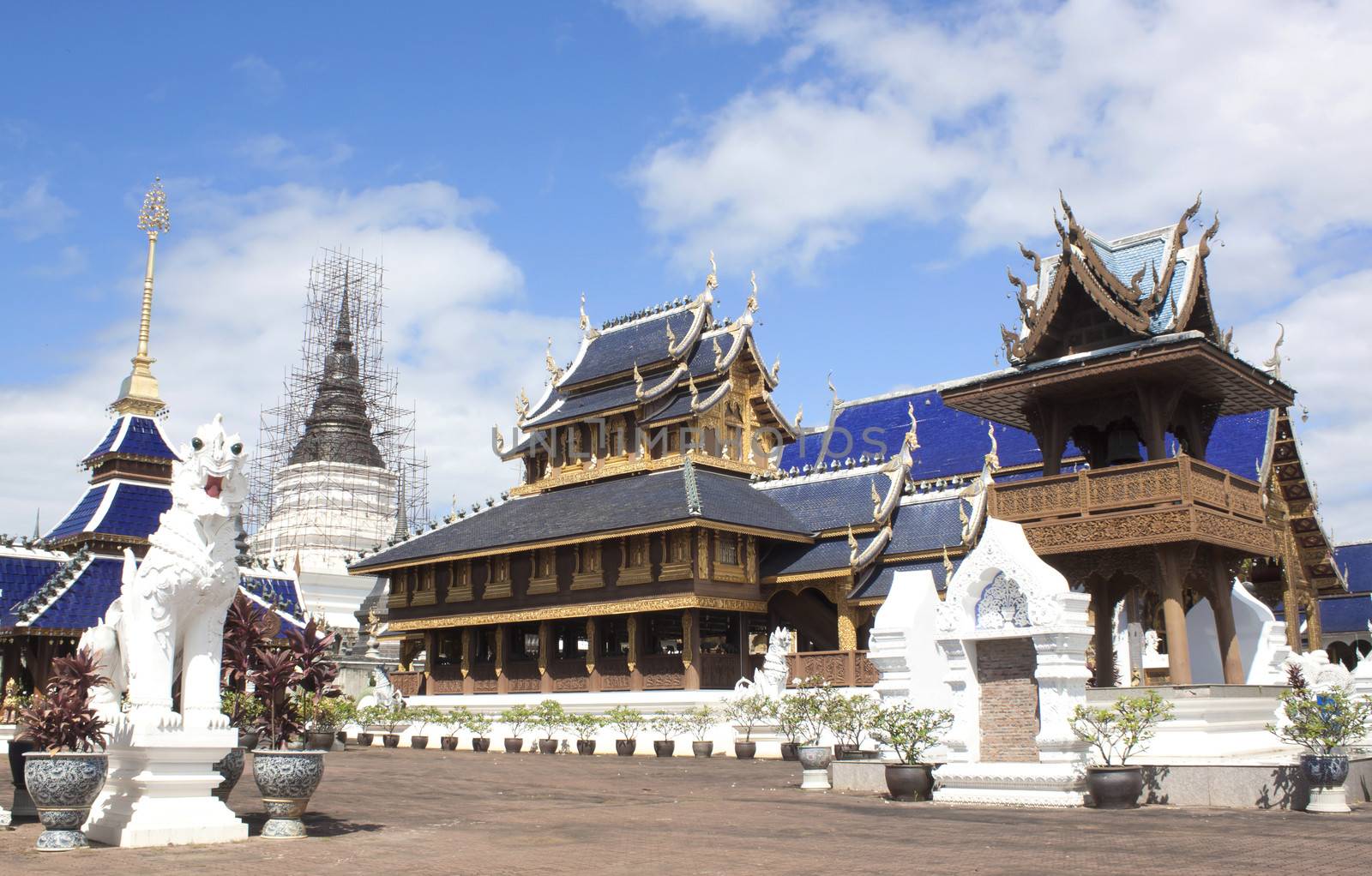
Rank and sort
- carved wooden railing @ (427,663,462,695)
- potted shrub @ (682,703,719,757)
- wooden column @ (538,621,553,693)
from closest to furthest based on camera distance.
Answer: potted shrub @ (682,703,719,757)
wooden column @ (538,621,553,693)
carved wooden railing @ (427,663,462,695)

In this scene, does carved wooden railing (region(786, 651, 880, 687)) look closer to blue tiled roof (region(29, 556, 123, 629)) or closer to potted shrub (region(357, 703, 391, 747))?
potted shrub (region(357, 703, 391, 747))

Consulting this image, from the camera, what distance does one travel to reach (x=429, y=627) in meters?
37.6

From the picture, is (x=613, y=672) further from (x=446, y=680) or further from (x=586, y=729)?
(x=446, y=680)

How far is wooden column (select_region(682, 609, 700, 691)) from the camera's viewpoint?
30.5 meters

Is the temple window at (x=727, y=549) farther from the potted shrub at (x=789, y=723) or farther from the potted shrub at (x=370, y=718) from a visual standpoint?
the potted shrub at (x=370, y=718)

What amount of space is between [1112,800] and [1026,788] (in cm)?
105

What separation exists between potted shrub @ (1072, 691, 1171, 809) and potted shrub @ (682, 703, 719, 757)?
13699mm

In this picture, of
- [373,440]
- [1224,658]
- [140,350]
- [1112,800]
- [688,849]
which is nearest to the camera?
[688,849]

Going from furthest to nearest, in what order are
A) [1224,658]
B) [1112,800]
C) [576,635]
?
[576,635], [1224,658], [1112,800]

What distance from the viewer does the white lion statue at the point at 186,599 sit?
460 inches

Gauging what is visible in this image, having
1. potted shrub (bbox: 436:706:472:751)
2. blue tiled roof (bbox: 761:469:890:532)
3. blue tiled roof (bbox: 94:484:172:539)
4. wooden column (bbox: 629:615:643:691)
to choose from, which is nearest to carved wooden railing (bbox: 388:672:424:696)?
potted shrub (bbox: 436:706:472:751)

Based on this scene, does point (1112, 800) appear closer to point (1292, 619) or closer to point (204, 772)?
point (204, 772)

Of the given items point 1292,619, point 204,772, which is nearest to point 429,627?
point 1292,619

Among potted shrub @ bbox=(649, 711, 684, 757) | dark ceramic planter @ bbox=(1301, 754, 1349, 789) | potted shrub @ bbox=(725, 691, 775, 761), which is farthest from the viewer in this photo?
potted shrub @ bbox=(649, 711, 684, 757)
